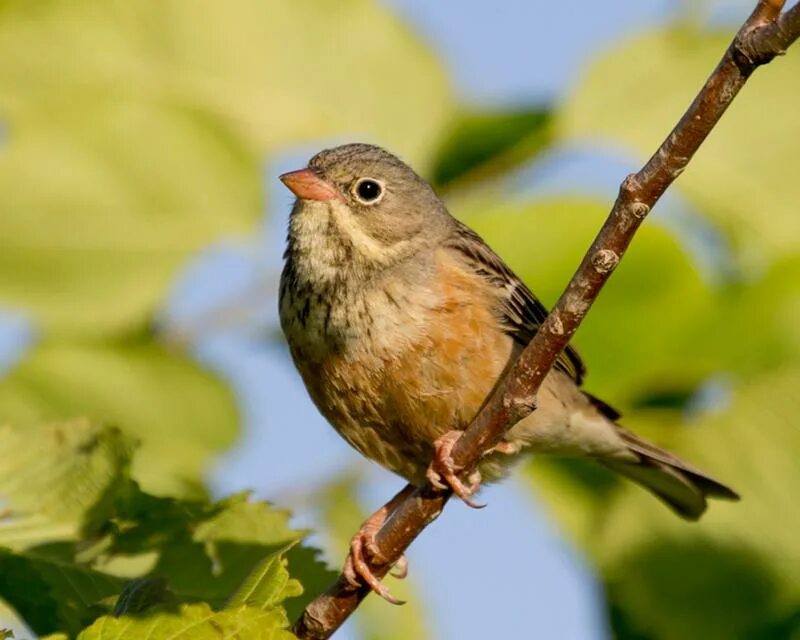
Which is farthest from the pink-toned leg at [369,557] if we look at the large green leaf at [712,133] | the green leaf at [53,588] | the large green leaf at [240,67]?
the large green leaf at [712,133]

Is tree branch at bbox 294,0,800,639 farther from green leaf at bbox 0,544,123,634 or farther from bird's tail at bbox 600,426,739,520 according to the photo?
bird's tail at bbox 600,426,739,520

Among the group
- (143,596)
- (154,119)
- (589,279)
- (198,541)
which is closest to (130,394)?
(154,119)

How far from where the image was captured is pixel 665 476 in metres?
6.66

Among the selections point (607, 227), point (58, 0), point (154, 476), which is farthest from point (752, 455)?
point (58, 0)

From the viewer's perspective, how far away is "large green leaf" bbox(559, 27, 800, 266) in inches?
217

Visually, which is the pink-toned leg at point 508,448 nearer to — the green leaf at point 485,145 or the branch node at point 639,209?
the green leaf at point 485,145

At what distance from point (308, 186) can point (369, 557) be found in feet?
5.15

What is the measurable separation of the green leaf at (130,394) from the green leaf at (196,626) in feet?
5.37

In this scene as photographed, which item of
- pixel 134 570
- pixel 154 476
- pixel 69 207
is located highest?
pixel 69 207

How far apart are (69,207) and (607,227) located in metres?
2.22

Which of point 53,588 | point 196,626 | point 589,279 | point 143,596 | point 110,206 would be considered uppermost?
point 110,206

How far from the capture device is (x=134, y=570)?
14.8 ft

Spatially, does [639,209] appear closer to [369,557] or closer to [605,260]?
[605,260]

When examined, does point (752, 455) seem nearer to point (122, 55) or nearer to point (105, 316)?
point (105, 316)
